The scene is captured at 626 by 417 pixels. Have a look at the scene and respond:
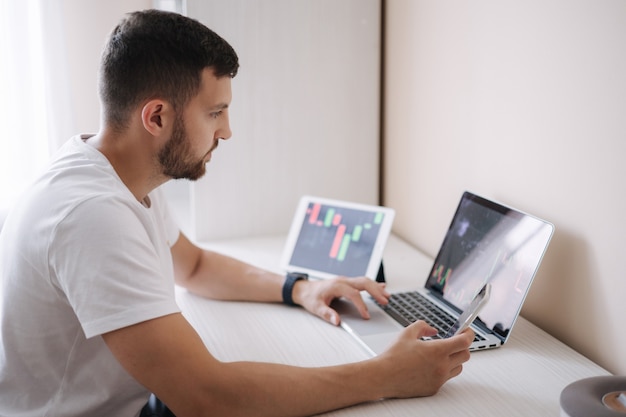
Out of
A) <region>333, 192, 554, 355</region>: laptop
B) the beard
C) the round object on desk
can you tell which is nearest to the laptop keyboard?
<region>333, 192, 554, 355</region>: laptop

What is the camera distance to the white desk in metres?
0.94

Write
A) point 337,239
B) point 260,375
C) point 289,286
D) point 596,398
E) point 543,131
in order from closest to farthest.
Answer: point 596,398 < point 260,375 < point 543,131 < point 289,286 < point 337,239

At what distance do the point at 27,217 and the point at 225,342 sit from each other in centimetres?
41

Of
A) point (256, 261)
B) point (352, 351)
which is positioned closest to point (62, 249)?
point (352, 351)

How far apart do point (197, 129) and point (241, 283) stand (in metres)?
0.42

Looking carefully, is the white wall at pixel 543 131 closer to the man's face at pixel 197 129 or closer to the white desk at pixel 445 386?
the white desk at pixel 445 386

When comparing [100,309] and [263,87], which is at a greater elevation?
[263,87]

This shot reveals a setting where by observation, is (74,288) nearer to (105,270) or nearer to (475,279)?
(105,270)

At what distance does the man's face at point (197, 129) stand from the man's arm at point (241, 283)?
328 millimetres

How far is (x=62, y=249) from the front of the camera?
872 millimetres

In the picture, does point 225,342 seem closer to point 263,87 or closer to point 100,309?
point 100,309

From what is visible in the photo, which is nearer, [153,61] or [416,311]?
[153,61]

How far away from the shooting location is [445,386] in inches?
39.2

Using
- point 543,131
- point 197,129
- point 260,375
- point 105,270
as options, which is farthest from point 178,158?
point 543,131
